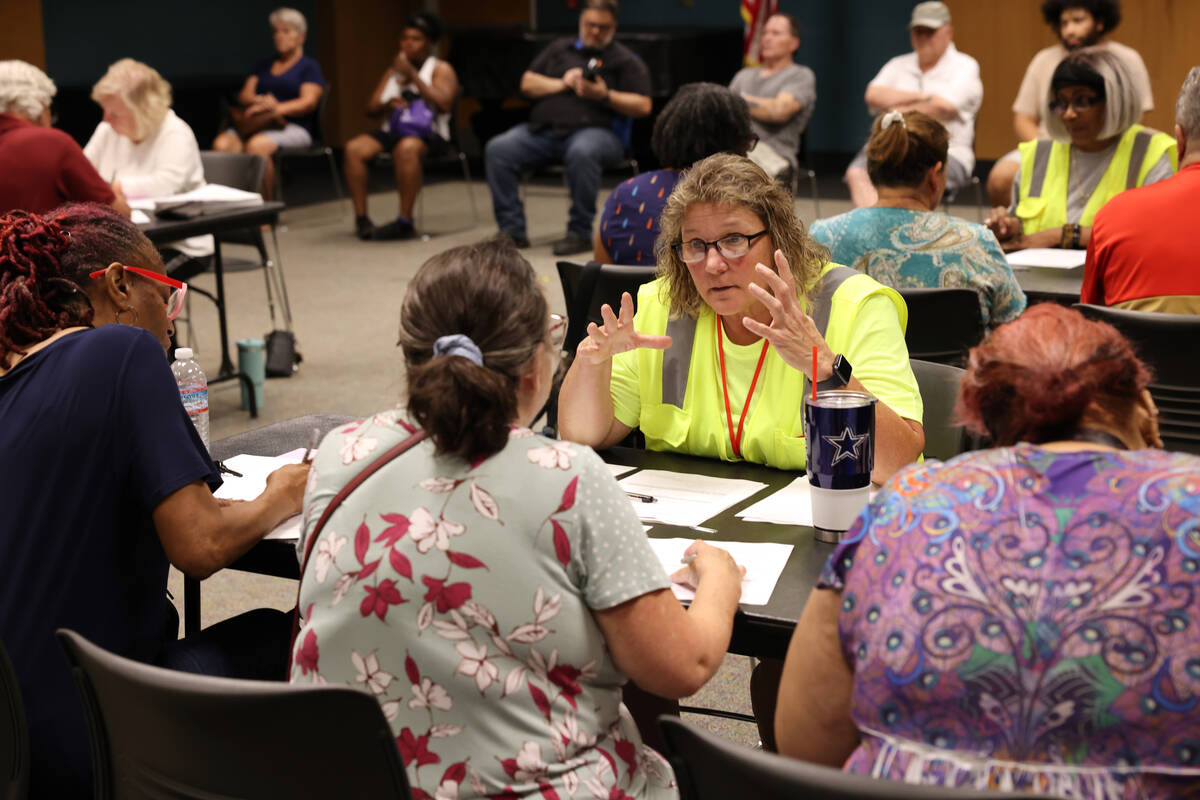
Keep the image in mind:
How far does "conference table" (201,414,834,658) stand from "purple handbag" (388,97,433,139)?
259 inches

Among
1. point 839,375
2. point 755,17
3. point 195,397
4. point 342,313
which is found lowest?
point 342,313

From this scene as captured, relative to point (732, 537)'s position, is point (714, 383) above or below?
above

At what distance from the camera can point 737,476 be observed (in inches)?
93.4

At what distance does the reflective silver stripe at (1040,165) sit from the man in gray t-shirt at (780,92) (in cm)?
345

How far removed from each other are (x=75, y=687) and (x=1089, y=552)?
138 centimetres

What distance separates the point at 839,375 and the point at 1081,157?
2.68 metres

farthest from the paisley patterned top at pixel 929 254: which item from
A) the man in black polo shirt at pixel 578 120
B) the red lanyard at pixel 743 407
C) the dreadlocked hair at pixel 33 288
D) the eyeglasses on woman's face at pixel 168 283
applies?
the man in black polo shirt at pixel 578 120

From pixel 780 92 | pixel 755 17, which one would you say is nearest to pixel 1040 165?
pixel 780 92

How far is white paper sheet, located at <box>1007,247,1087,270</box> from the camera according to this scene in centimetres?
396

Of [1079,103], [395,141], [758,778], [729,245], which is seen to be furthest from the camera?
[395,141]

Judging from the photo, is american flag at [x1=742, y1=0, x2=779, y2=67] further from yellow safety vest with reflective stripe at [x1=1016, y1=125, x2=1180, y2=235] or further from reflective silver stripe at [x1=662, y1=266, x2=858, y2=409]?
reflective silver stripe at [x1=662, y1=266, x2=858, y2=409]

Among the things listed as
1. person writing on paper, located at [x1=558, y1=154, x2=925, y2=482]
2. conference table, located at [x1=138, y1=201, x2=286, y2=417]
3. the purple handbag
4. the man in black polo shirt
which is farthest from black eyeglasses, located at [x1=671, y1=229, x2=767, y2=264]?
the purple handbag

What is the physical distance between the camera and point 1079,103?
4.26 meters

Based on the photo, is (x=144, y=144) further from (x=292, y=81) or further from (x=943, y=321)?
(x=943, y=321)
